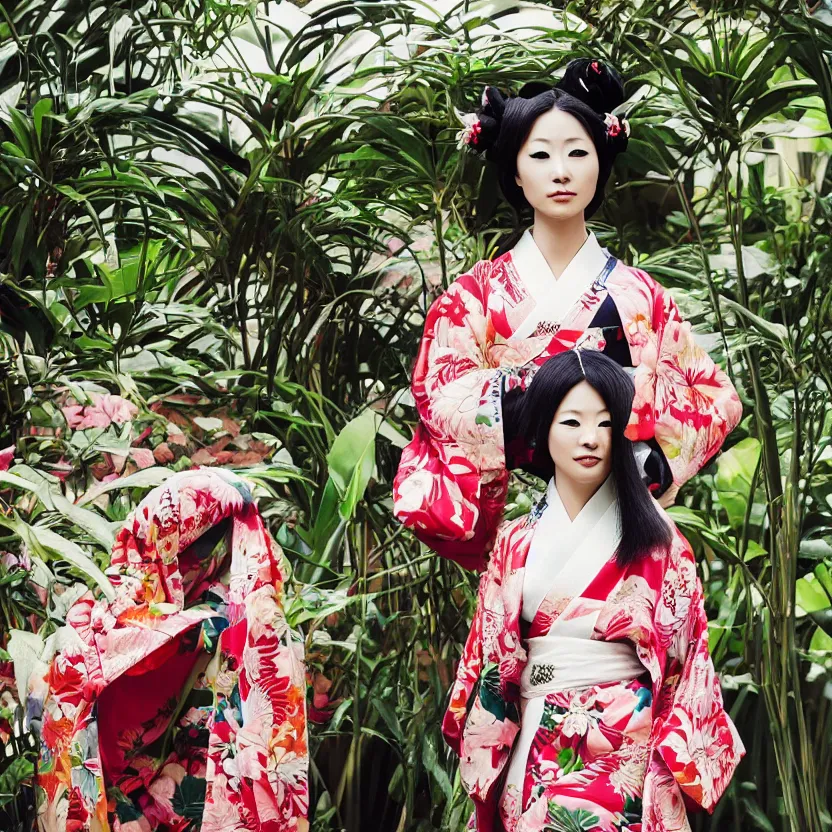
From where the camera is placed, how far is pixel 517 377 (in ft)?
5.38

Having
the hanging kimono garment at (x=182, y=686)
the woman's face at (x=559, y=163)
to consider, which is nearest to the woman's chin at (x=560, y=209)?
the woman's face at (x=559, y=163)

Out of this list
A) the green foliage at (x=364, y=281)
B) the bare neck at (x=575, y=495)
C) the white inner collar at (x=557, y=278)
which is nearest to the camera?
the bare neck at (x=575, y=495)

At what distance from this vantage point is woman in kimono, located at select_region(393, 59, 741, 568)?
5.35 ft

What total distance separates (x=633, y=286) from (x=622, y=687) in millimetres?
480

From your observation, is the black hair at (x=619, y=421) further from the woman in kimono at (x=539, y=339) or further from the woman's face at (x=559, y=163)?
the woman's face at (x=559, y=163)

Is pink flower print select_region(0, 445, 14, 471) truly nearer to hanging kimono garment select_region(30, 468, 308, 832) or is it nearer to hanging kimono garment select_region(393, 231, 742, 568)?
hanging kimono garment select_region(30, 468, 308, 832)

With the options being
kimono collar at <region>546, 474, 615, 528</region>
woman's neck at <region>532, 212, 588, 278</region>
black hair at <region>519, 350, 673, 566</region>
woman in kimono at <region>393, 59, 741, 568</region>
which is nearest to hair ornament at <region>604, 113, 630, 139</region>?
woman in kimono at <region>393, 59, 741, 568</region>

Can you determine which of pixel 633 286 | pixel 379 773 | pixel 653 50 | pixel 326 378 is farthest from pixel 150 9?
pixel 379 773

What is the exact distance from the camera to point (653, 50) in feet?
6.84

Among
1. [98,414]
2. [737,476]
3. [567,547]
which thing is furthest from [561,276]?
[98,414]

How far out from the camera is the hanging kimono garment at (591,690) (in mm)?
1448

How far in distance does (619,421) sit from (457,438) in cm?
21

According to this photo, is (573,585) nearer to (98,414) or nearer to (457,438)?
(457,438)

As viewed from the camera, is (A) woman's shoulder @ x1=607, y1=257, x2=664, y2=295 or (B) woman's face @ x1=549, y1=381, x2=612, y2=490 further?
(A) woman's shoulder @ x1=607, y1=257, x2=664, y2=295
